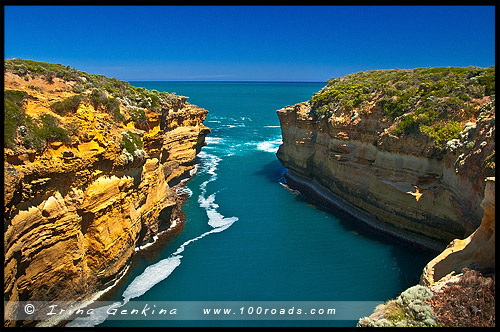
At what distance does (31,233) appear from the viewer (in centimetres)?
1700

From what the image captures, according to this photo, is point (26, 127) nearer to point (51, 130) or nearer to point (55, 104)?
point (51, 130)

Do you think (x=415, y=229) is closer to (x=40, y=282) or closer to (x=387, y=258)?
(x=387, y=258)

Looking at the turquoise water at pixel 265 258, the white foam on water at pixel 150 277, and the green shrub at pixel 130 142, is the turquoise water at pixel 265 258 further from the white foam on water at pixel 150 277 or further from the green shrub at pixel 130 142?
the green shrub at pixel 130 142

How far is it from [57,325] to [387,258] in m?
20.7

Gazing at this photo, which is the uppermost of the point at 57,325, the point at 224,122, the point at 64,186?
the point at 224,122

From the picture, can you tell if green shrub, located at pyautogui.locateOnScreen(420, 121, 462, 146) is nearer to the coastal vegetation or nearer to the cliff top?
the cliff top

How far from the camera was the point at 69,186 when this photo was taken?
62.4 ft

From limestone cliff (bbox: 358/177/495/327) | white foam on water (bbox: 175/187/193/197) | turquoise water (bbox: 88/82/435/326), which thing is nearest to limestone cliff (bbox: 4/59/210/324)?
turquoise water (bbox: 88/82/435/326)

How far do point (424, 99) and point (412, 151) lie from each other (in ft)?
18.3

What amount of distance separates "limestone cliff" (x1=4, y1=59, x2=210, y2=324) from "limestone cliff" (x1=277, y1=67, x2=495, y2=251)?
689 inches

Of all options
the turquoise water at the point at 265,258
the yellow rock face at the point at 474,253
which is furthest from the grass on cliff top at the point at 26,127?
the yellow rock face at the point at 474,253

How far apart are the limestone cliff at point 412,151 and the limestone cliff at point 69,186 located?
57.4 ft

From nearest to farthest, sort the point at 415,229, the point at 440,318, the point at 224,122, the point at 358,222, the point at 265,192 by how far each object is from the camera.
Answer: the point at 440,318, the point at 415,229, the point at 358,222, the point at 265,192, the point at 224,122

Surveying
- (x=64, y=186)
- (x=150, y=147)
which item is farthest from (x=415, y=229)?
(x=64, y=186)
